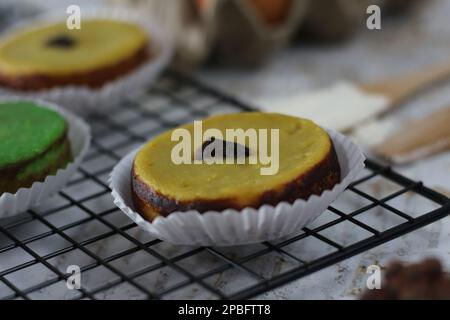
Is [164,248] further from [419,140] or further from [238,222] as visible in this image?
[419,140]

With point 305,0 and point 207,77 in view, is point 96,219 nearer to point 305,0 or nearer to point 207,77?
point 207,77

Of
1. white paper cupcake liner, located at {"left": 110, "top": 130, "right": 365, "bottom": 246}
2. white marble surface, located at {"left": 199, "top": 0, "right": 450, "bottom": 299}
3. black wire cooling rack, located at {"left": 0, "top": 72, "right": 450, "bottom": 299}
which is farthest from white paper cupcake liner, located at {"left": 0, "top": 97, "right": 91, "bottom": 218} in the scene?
white marble surface, located at {"left": 199, "top": 0, "right": 450, "bottom": 299}

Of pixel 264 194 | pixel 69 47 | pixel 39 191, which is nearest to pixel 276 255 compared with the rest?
pixel 264 194

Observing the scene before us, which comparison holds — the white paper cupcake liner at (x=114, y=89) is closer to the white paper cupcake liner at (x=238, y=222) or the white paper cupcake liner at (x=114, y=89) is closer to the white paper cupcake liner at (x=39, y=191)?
the white paper cupcake liner at (x=39, y=191)

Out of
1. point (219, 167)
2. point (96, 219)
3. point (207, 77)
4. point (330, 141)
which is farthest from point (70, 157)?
point (207, 77)

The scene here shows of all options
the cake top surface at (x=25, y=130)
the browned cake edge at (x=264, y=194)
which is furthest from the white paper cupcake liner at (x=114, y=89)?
the browned cake edge at (x=264, y=194)

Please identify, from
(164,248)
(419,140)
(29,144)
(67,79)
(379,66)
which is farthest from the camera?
(379,66)
